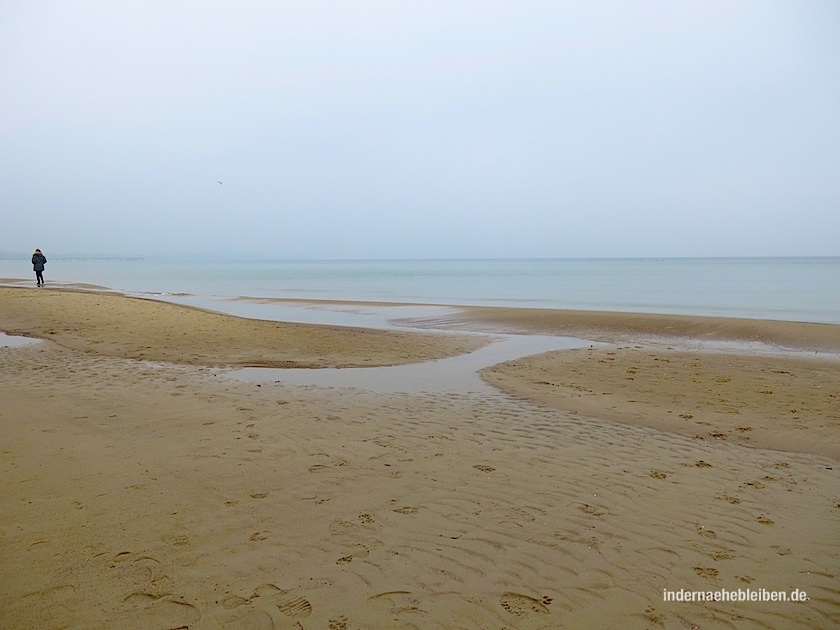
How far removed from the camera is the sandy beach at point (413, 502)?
3.45 m

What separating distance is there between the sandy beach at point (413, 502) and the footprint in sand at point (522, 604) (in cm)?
1

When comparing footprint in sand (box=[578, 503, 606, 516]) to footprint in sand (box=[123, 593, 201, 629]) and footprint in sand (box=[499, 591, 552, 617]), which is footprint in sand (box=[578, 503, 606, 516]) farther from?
footprint in sand (box=[123, 593, 201, 629])

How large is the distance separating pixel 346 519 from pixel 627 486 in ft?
9.51

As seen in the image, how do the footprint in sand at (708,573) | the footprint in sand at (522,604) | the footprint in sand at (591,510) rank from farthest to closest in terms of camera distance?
the footprint in sand at (591,510) → the footprint in sand at (708,573) → the footprint in sand at (522,604)

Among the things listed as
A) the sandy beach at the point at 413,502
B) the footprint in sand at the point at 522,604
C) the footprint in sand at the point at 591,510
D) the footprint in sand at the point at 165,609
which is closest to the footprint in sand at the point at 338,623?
the sandy beach at the point at 413,502

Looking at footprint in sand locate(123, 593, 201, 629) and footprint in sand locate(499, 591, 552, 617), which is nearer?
footprint in sand locate(123, 593, 201, 629)

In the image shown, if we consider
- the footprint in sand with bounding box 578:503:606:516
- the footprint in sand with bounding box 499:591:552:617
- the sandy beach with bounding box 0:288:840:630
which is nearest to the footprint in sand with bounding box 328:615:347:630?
the sandy beach with bounding box 0:288:840:630

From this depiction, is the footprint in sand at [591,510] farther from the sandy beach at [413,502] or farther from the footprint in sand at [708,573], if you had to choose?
the footprint in sand at [708,573]

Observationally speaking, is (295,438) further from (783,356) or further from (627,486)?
(783,356)

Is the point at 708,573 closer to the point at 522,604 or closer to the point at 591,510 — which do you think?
the point at 591,510

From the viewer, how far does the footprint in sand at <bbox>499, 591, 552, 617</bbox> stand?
340 centimetres

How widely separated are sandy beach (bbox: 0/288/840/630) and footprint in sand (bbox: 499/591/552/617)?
1cm

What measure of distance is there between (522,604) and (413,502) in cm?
163

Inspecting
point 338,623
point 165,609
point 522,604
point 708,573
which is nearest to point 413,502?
point 522,604
